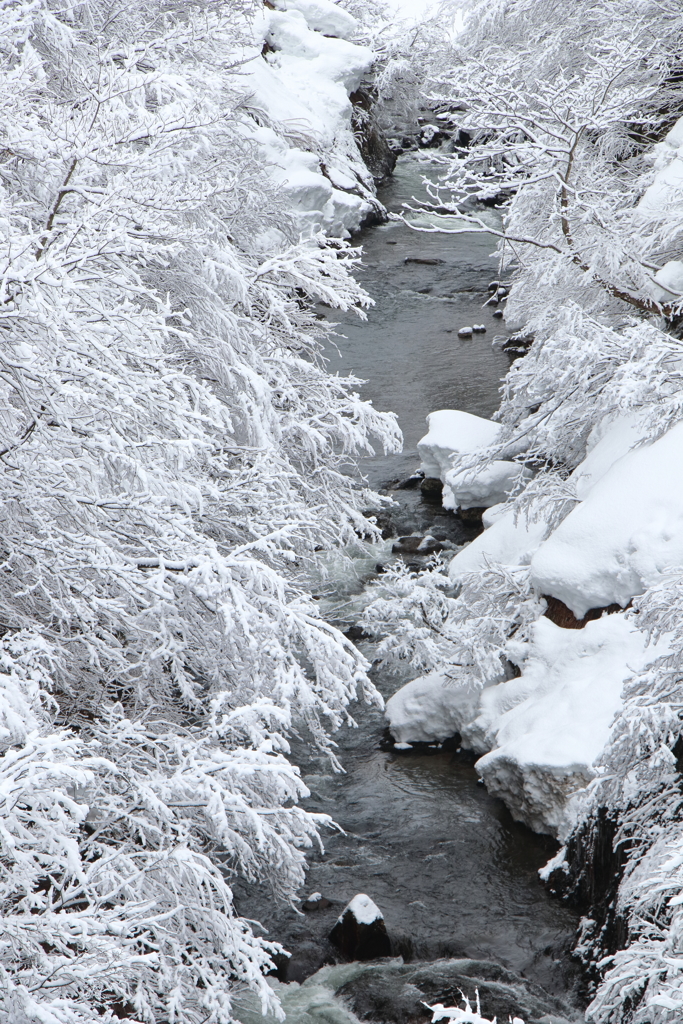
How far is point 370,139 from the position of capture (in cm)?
2650

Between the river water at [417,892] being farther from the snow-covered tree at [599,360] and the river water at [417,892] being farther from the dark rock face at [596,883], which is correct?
the snow-covered tree at [599,360]

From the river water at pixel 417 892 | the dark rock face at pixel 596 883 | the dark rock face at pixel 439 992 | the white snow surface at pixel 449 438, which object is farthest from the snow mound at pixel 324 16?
the dark rock face at pixel 439 992

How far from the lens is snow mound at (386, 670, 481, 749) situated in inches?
358

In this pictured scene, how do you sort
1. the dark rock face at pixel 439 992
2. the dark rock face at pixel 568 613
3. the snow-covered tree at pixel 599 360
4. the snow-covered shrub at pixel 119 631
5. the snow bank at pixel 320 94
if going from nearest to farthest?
1. the snow-covered shrub at pixel 119 631
2. the snow-covered tree at pixel 599 360
3. the dark rock face at pixel 439 992
4. the dark rock face at pixel 568 613
5. the snow bank at pixel 320 94

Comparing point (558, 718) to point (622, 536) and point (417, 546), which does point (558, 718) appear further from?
point (417, 546)

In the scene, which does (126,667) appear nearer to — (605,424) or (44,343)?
(44,343)

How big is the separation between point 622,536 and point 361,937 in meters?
4.00

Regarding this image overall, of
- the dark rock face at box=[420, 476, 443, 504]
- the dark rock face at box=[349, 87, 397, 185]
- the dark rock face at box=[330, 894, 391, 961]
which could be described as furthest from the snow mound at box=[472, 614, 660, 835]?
the dark rock face at box=[349, 87, 397, 185]

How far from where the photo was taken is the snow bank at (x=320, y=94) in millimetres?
21453

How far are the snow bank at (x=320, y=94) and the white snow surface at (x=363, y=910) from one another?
17149 millimetres

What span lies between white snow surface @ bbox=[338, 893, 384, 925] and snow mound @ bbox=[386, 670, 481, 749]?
90.9 inches

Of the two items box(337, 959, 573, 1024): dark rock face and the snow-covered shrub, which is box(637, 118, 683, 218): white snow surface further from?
box(337, 959, 573, 1024): dark rock face

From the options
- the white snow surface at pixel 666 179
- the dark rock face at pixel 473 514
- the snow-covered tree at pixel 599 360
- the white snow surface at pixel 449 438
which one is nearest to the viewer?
the snow-covered tree at pixel 599 360

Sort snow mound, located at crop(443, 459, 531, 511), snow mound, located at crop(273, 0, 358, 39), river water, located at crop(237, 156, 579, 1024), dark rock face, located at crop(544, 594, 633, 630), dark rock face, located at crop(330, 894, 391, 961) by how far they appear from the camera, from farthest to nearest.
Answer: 1. snow mound, located at crop(273, 0, 358, 39)
2. snow mound, located at crop(443, 459, 531, 511)
3. dark rock face, located at crop(544, 594, 633, 630)
4. dark rock face, located at crop(330, 894, 391, 961)
5. river water, located at crop(237, 156, 579, 1024)
